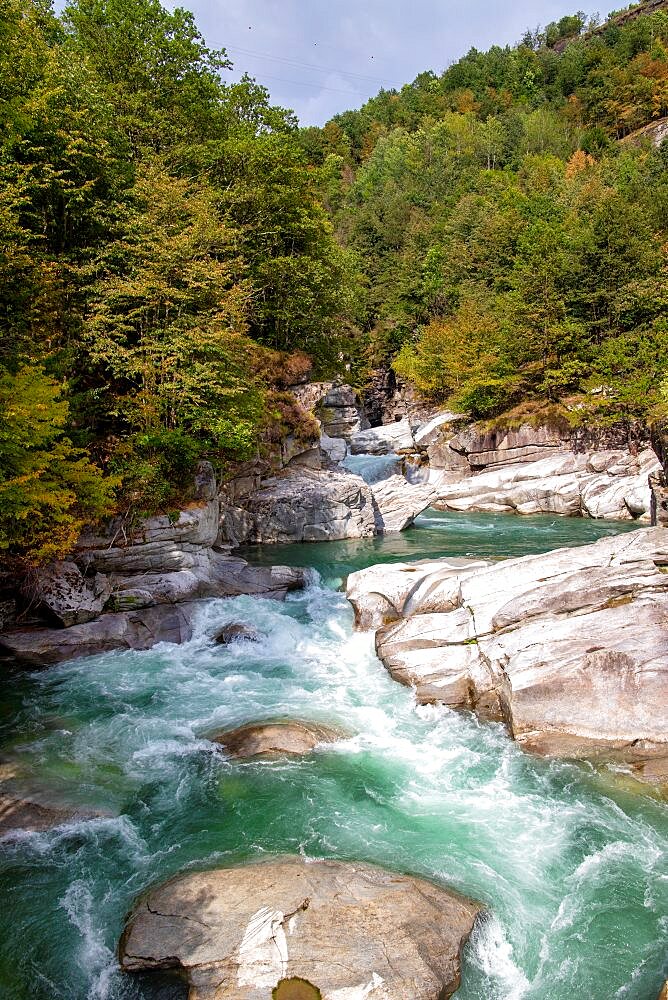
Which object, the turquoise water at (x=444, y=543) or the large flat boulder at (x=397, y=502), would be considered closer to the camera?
the turquoise water at (x=444, y=543)

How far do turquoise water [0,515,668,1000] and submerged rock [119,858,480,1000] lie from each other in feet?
1.18

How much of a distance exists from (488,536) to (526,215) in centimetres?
3994

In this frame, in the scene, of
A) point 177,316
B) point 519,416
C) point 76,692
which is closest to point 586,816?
point 76,692

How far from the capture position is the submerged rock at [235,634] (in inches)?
587

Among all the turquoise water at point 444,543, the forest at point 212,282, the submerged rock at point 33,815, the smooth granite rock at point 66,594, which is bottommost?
the submerged rock at point 33,815

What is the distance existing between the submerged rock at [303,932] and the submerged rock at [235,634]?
26.2 ft

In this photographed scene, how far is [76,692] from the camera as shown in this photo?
12133 millimetres

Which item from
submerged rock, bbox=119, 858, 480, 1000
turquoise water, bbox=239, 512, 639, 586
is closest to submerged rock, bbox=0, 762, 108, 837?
submerged rock, bbox=119, 858, 480, 1000

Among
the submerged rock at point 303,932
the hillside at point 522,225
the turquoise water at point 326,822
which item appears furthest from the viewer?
the hillside at point 522,225

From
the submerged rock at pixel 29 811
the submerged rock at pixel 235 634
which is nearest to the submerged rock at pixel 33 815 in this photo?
the submerged rock at pixel 29 811

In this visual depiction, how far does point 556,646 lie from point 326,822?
5.17 m

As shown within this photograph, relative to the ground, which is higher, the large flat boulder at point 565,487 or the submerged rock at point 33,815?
the large flat boulder at point 565,487

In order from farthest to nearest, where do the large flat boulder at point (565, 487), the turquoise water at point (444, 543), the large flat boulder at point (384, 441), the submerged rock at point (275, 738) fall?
the large flat boulder at point (384, 441), the large flat boulder at point (565, 487), the turquoise water at point (444, 543), the submerged rock at point (275, 738)

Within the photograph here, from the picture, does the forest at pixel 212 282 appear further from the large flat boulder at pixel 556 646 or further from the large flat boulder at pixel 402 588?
the large flat boulder at pixel 556 646
